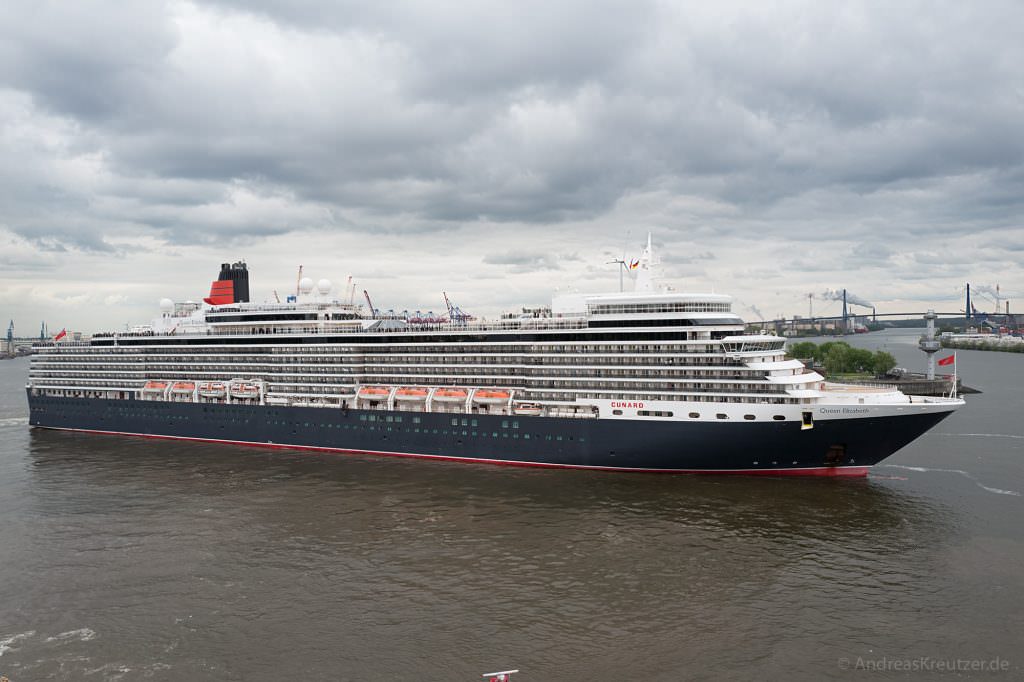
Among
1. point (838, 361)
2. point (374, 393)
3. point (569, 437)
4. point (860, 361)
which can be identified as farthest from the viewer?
point (838, 361)

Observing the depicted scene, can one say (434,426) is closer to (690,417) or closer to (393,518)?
(393,518)

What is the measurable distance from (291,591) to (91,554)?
1110 centimetres

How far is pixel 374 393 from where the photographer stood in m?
47.1

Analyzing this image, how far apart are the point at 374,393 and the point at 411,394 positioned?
10.2 ft

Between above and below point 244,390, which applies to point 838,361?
below

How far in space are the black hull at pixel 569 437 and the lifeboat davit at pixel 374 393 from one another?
1160 millimetres

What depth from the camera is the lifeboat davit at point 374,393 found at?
46.8 metres

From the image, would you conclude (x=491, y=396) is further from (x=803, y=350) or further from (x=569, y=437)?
(x=803, y=350)

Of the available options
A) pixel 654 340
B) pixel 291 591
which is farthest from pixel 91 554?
pixel 654 340

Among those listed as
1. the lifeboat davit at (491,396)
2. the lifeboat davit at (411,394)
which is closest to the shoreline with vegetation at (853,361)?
the lifeboat davit at (491,396)

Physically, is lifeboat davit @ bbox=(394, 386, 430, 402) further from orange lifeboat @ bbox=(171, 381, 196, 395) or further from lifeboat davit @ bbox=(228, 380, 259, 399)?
orange lifeboat @ bbox=(171, 381, 196, 395)

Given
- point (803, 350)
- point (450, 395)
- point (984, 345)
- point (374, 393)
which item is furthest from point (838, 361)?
point (984, 345)

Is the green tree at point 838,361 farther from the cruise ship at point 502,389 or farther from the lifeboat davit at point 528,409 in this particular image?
the lifeboat davit at point 528,409

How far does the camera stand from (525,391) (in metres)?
42.7
